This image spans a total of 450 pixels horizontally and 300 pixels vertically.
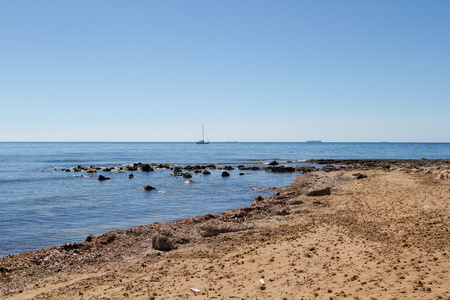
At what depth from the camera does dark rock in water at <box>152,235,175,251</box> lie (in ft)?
45.1

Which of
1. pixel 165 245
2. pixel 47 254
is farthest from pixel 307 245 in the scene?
pixel 47 254

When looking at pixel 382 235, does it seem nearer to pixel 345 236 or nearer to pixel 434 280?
pixel 345 236

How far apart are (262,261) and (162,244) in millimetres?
4745

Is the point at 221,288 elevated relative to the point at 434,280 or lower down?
Answer: lower down

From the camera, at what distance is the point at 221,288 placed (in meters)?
9.09

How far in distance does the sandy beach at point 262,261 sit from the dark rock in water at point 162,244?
0.04 meters

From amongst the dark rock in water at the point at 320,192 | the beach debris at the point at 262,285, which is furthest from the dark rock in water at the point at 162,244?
the dark rock in water at the point at 320,192

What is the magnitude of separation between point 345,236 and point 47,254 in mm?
12137

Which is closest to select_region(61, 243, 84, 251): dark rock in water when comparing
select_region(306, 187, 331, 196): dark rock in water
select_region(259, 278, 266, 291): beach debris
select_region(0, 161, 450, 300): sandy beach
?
select_region(0, 161, 450, 300): sandy beach

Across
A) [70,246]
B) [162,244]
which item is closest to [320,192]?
[162,244]

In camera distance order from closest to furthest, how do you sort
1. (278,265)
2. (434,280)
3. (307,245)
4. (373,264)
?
1. (434,280)
2. (373,264)
3. (278,265)
4. (307,245)

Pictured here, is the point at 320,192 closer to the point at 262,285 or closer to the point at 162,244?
the point at 162,244

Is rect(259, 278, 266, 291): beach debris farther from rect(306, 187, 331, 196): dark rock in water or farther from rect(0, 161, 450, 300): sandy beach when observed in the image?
rect(306, 187, 331, 196): dark rock in water

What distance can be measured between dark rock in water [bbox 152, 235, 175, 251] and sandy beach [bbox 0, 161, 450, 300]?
0.04 m
